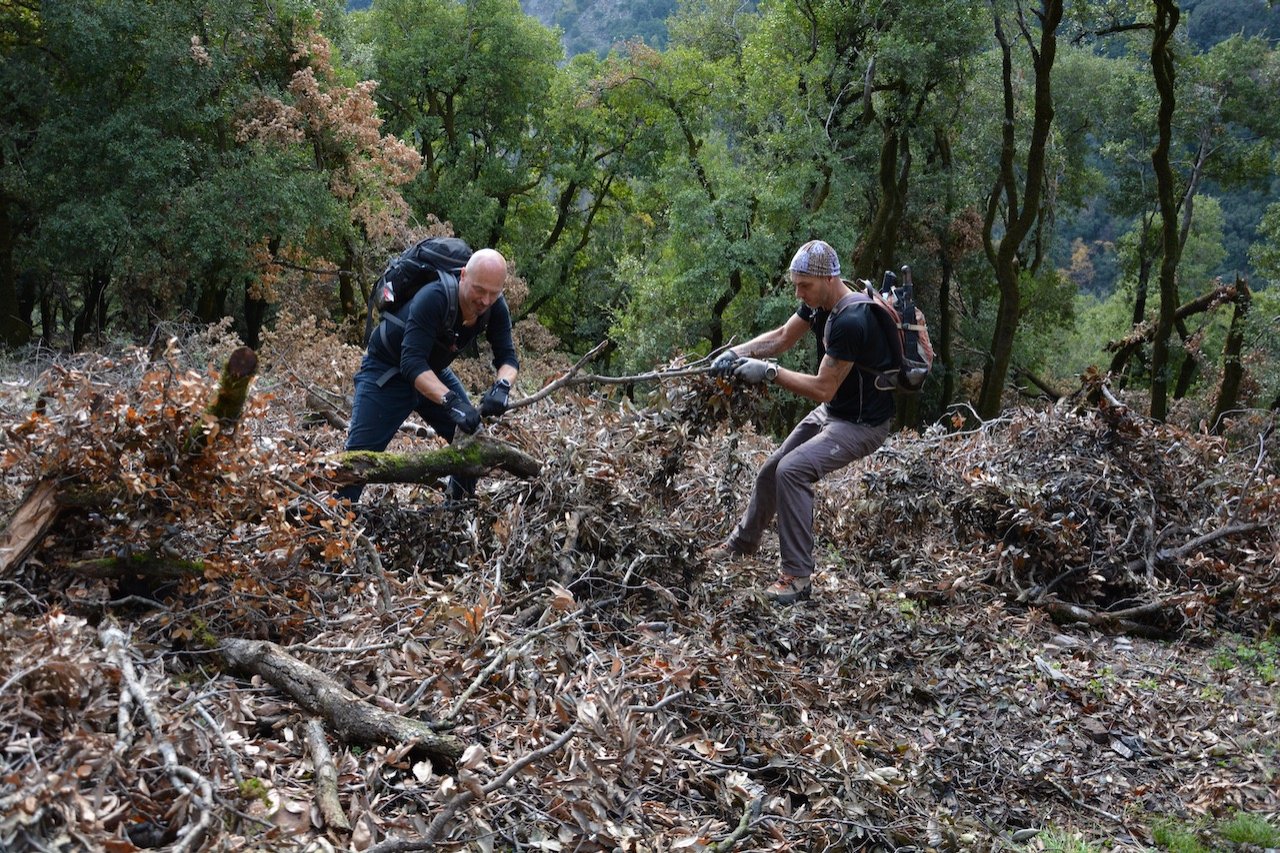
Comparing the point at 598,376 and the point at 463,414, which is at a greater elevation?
the point at 598,376

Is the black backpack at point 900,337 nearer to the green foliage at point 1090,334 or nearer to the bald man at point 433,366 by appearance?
the bald man at point 433,366

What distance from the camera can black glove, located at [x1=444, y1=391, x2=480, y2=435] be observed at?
5.16 meters

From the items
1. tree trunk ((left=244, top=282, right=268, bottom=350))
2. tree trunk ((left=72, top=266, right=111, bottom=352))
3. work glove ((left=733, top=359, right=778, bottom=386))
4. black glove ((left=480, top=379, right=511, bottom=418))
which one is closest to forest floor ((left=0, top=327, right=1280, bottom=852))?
black glove ((left=480, top=379, right=511, bottom=418))

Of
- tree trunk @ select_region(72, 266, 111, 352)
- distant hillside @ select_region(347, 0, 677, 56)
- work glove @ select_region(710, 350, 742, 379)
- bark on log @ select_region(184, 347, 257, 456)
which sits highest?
distant hillside @ select_region(347, 0, 677, 56)

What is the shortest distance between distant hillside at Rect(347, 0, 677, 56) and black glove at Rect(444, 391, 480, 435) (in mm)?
69547

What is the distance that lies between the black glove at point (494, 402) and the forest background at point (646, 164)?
11820 millimetres

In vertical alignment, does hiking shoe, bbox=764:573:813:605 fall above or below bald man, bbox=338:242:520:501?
below

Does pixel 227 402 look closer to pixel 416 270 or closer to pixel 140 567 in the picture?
pixel 140 567

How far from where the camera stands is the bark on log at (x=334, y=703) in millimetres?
3283

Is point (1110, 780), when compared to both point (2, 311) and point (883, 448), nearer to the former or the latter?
point (883, 448)

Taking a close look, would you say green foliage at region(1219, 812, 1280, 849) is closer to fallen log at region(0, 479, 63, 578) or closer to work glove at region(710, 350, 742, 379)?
work glove at region(710, 350, 742, 379)

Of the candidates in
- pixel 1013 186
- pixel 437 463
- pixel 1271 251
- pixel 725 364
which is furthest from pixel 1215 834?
pixel 1271 251

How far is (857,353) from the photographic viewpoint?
17.8 feet

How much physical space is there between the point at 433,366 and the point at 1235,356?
45.7 feet
